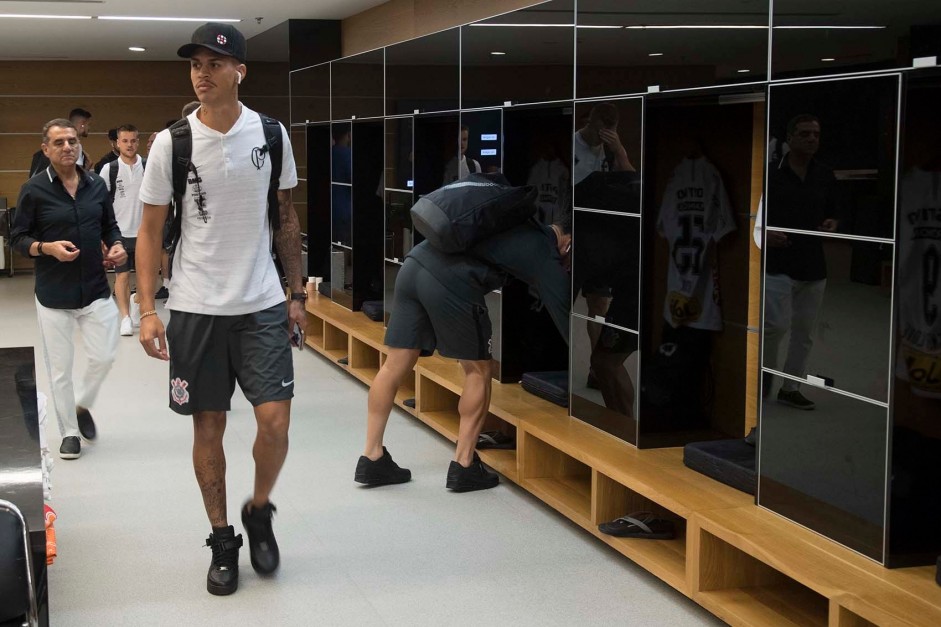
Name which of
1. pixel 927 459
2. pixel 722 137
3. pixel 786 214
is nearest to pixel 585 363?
pixel 722 137

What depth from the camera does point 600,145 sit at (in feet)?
14.1

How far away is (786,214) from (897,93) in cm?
56

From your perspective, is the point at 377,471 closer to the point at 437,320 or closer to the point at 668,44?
the point at 437,320

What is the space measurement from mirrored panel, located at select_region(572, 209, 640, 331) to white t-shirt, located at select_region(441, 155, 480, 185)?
1141 mm

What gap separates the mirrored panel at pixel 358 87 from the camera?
280 inches

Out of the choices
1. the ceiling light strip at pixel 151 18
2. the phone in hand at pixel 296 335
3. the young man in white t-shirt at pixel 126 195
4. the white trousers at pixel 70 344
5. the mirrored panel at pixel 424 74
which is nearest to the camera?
the phone in hand at pixel 296 335

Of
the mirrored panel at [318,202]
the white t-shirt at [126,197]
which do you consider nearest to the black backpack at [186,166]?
the white t-shirt at [126,197]

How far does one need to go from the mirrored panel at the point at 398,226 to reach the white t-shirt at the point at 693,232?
271cm

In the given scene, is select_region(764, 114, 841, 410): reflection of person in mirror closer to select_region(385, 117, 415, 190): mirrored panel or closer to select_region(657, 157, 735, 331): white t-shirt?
select_region(657, 157, 735, 331): white t-shirt

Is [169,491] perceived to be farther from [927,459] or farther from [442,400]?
[927,459]

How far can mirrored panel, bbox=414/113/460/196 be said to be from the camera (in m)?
6.46

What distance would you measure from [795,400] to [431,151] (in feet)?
12.1

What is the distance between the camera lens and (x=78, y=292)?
5207 mm

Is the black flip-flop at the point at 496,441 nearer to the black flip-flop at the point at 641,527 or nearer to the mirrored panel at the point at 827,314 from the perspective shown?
the black flip-flop at the point at 641,527
